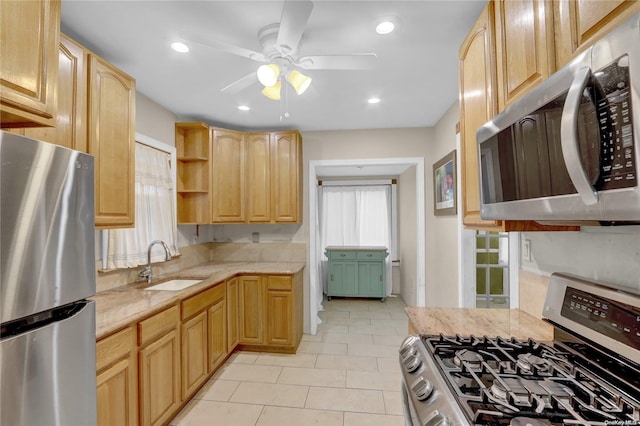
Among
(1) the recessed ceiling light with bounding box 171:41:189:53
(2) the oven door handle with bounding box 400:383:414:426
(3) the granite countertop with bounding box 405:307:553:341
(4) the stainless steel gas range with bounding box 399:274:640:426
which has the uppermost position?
(1) the recessed ceiling light with bounding box 171:41:189:53

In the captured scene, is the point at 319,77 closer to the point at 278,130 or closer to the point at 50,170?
the point at 278,130

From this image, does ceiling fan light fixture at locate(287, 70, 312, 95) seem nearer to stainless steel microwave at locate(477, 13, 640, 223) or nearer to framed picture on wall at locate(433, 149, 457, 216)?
stainless steel microwave at locate(477, 13, 640, 223)

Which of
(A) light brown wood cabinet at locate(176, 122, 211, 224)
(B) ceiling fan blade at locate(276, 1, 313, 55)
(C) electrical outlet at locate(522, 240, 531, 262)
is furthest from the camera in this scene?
(A) light brown wood cabinet at locate(176, 122, 211, 224)

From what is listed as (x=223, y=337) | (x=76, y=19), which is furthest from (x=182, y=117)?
(x=223, y=337)

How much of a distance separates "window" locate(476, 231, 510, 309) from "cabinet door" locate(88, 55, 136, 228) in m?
2.90

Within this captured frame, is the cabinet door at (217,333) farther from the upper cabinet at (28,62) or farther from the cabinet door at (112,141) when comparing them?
the upper cabinet at (28,62)

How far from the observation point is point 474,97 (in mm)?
1521

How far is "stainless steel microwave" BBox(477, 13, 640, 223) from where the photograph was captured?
59 centimetres

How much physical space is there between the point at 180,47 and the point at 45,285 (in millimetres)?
1616

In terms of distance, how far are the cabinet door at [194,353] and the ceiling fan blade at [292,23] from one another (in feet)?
6.64

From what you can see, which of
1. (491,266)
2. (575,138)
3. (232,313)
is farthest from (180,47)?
(491,266)

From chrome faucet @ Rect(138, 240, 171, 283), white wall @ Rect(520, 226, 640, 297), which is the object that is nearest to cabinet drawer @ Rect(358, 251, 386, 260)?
chrome faucet @ Rect(138, 240, 171, 283)

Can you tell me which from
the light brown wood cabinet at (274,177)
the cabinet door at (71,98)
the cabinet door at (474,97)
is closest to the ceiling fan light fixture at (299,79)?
the cabinet door at (474,97)

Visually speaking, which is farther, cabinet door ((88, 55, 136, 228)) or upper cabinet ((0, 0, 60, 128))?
cabinet door ((88, 55, 136, 228))
